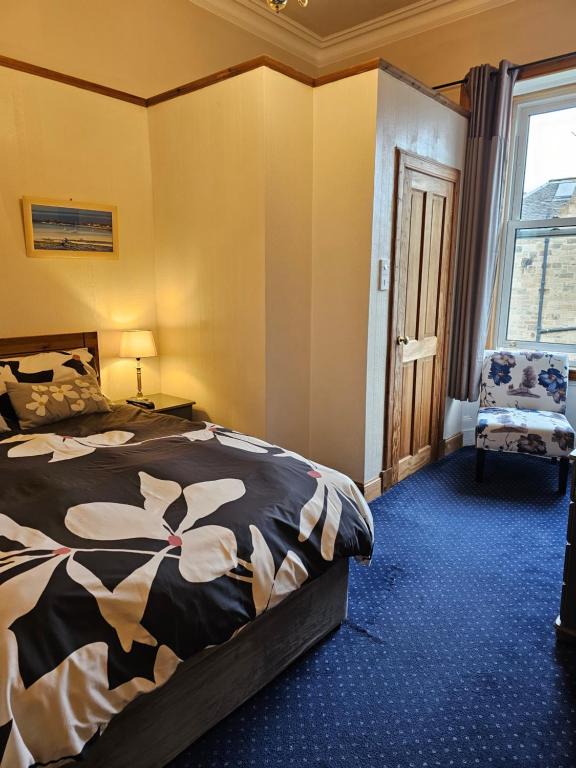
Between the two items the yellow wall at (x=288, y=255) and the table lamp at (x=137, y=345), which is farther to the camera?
the table lamp at (x=137, y=345)

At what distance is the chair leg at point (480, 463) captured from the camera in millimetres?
3501

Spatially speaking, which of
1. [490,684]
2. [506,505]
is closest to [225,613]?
[490,684]

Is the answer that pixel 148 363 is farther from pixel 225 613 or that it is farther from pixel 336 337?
pixel 225 613

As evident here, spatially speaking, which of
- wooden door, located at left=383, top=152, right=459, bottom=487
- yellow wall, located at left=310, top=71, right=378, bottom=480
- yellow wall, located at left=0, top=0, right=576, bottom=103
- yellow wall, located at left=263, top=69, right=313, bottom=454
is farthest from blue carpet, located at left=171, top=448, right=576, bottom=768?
yellow wall, located at left=0, top=0, right=576, bottom=103

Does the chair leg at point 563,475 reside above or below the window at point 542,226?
below

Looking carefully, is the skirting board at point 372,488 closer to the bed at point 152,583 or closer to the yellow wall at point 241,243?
the yellow wall at point 241,243

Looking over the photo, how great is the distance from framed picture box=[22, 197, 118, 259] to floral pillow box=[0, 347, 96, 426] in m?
0.63

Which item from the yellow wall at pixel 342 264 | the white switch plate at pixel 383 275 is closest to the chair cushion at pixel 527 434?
the yellow wall at pixel 342 264

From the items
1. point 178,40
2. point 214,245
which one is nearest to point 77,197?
point 214,245

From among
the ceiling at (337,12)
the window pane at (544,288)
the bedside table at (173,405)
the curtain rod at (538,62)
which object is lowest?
the bedside table at (173,405)

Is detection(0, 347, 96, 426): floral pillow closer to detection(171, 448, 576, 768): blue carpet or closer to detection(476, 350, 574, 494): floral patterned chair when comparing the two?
detection(171, 448, 576, 768): blue carpet

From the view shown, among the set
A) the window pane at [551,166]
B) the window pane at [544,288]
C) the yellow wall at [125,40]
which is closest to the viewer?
the yellow wall at [125,40]

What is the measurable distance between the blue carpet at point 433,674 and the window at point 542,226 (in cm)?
173

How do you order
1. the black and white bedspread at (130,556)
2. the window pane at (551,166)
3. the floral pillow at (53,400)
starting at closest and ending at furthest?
the black and white bedspread at (130,556) → the floral pillow at (53,400) → the window pane at (551,166)
